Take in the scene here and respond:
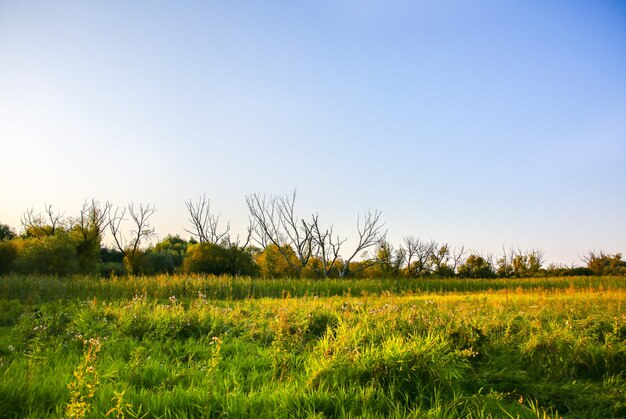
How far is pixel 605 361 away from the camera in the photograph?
6.20m

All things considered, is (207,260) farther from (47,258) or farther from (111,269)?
(47,258)

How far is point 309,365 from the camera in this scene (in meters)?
5.17

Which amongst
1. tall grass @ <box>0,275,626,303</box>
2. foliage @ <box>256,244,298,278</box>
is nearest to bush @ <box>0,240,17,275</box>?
tall grass @ <box>0,275,626,303</box>

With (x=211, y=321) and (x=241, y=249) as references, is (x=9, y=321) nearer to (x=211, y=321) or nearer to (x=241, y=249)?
(x=211, y=321)

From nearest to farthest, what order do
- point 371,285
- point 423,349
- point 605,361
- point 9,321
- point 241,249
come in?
1. point 423,349
2. point 605,361
3. point 9,321
4. point 371,285
5. point 241,249

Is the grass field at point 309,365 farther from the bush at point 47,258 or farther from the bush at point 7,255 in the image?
the bush at point 7,255

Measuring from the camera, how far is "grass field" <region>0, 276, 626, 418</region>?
4008mm

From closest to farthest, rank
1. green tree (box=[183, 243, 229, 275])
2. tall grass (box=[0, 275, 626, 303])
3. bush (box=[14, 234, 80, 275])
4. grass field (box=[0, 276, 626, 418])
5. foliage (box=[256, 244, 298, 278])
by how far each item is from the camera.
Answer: grass field (box=[0, 276, 626, 418]), tall grass (box=[0, 275, 626, 303]), bush (box=[14, 234, 80, 275]), green tree (box=[183, 243, 229, 275]), foliage (box=[256, 244, 298, 278])

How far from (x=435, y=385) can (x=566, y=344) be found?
322 centimetres

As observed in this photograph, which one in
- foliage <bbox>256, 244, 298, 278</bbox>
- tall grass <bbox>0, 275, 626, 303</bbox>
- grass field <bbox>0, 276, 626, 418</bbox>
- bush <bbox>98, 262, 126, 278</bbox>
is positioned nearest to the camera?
grass field <bbox>0, 276, 626, 418</bbox>

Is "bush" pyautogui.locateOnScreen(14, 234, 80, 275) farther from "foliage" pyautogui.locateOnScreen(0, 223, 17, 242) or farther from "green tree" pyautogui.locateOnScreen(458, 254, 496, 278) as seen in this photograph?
"green tree" pyautogui.locateOnScreen(458, 254, 496, 278)

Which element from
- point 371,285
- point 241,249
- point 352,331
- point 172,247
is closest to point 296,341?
point 352,331

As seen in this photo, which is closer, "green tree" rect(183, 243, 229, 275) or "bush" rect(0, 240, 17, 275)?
"bush" rect(0, 240, 17, 275)

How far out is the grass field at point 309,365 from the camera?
13.1ft
